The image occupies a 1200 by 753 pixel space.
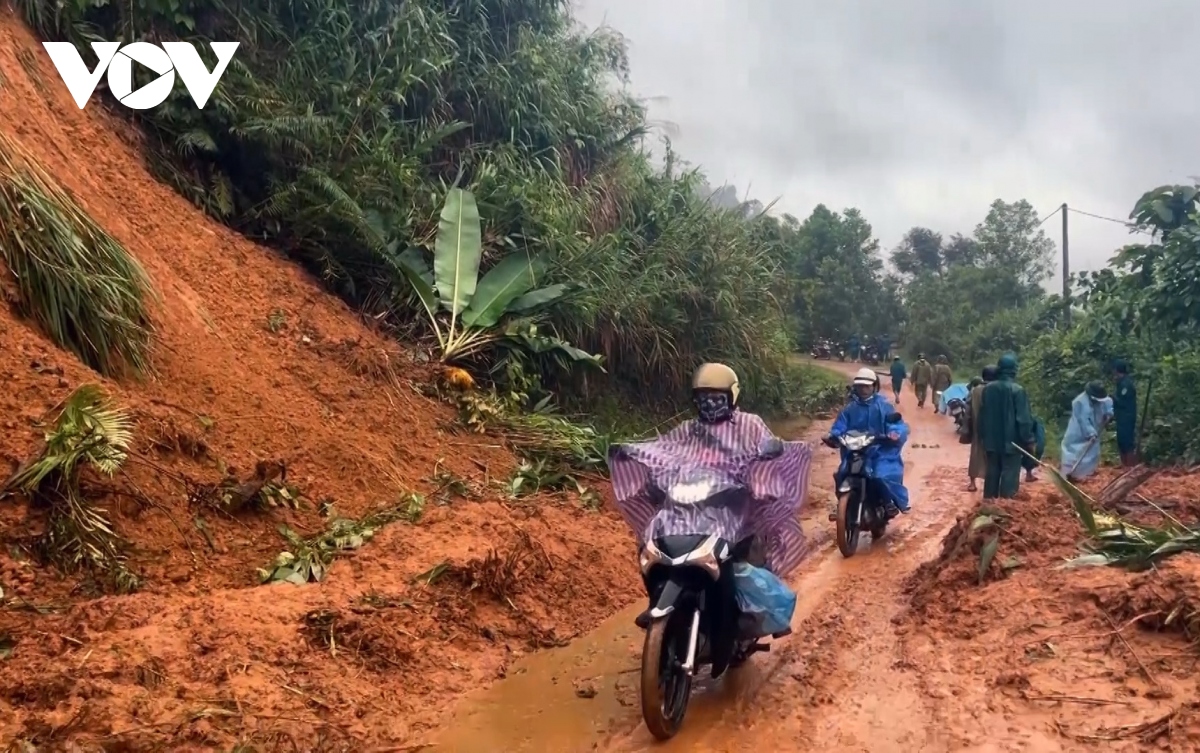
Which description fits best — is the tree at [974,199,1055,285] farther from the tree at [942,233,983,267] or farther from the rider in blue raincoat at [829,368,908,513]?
the rider in blue raincoat at [829,368,908,513]

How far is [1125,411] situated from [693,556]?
8616 millimetres

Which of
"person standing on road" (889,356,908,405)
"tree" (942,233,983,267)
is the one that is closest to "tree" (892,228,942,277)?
"tree" (942,233,983,267)

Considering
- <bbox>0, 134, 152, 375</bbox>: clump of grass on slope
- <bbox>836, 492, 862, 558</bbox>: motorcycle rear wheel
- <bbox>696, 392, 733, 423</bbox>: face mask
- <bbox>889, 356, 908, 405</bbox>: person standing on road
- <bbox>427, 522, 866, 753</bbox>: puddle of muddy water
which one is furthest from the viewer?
<bbox>889, 356, 908, 405</bbox>: person standing on road

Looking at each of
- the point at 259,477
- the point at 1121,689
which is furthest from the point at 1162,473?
the point at 259,477

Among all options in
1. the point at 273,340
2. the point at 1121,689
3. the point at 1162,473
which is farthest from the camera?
the point at 1162,473

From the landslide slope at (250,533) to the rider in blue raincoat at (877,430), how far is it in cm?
236

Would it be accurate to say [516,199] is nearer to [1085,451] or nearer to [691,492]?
[1085,451]

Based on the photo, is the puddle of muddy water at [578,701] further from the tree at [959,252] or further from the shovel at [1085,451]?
the tree at [959,252]

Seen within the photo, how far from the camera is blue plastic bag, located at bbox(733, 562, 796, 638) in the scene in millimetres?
4723

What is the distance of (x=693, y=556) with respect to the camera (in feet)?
14.1

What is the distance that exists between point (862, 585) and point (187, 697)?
4803 mm

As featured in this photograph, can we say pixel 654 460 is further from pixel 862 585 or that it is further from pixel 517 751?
pixel 862 585

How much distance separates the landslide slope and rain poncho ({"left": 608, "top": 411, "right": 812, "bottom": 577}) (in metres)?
1.42

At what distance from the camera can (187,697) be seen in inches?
162
